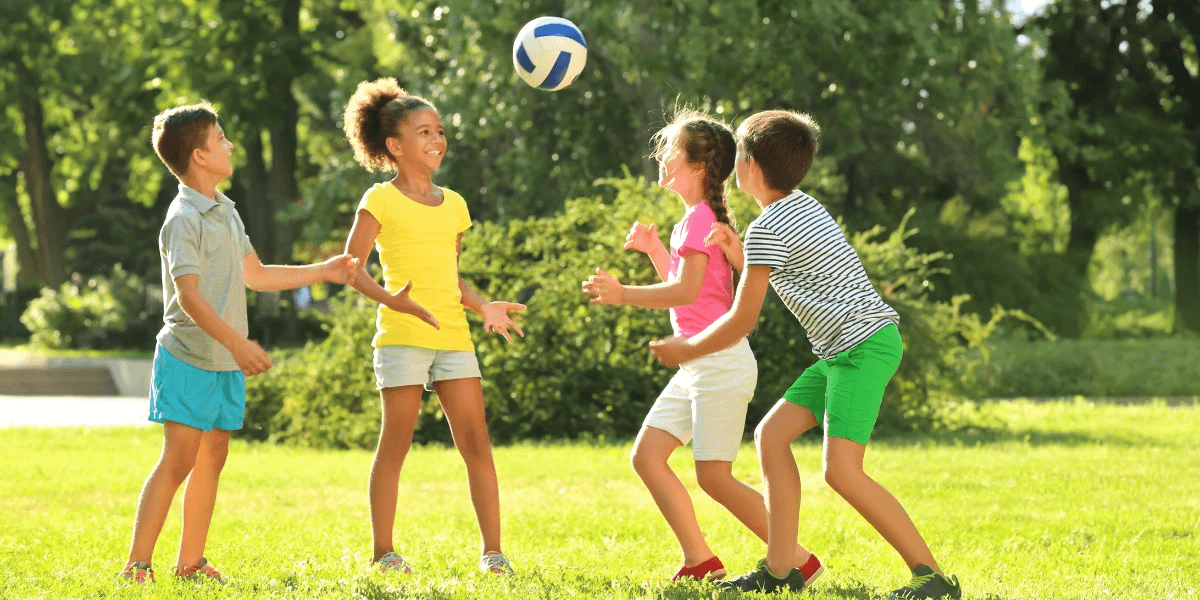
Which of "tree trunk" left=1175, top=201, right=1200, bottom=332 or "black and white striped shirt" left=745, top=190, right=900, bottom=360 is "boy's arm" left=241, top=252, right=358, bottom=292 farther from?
"tree trunk" left=1175, top=201, right=1200, bottom=332

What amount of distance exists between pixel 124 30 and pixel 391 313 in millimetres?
26092

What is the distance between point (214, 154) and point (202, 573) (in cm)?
165

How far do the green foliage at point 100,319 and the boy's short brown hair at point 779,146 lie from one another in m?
26.4

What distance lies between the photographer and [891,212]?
69.7 feet

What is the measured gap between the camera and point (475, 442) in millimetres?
5125

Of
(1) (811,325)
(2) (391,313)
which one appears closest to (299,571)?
(2) (391,313)

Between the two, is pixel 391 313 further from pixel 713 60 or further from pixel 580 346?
pixel 713 60

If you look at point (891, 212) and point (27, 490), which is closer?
point (27, 490)

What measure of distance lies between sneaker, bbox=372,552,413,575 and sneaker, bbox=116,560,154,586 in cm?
87

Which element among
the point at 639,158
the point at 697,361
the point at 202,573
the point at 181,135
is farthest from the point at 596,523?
the point at 639,158

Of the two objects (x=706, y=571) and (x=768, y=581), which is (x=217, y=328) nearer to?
(x=706, y=571)

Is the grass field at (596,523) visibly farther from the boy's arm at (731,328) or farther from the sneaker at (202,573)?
the boy's arm at (731,328)

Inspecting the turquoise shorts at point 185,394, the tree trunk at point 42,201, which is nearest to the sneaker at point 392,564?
the turquoise shorts at point 185,394

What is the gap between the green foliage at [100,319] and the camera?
93.1ft
